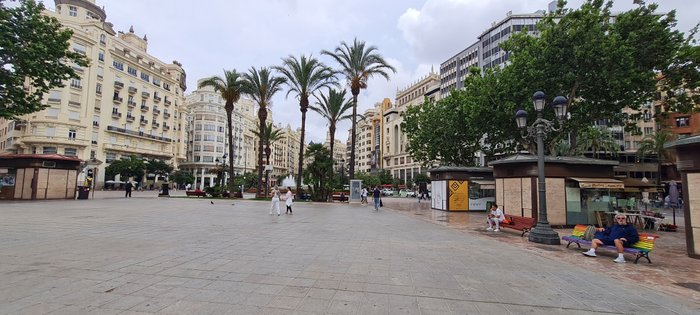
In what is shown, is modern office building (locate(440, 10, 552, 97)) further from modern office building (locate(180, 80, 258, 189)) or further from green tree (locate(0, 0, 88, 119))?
modern office building (locate(180, 80, 258, 189))

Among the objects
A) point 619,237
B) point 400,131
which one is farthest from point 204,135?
point 619,237

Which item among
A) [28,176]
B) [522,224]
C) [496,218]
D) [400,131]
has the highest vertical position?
[400,131]

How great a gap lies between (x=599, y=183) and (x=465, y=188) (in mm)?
9552

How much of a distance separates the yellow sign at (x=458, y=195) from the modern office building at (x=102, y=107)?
1694 inches

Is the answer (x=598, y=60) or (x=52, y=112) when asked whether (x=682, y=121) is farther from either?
(x=52, y=112)

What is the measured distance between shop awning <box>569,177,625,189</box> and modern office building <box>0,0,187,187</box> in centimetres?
5030

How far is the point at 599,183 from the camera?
15.4 m

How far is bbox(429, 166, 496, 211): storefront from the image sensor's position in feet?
79.8

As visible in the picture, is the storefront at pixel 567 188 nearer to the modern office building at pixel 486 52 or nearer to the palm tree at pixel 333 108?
the palm tree at pixel 333 108

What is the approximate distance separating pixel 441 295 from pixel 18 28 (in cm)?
2365

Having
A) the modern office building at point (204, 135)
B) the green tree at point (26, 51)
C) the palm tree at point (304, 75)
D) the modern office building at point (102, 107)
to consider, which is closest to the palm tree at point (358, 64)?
the palm tree at point (304, 75)

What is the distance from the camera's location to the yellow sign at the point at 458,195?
954 inches

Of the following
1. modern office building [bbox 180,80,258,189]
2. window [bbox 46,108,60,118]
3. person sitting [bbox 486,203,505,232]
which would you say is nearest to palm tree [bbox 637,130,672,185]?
person sitting [bbox 486,203,505,232]

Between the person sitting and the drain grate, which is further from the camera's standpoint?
the person sitting
